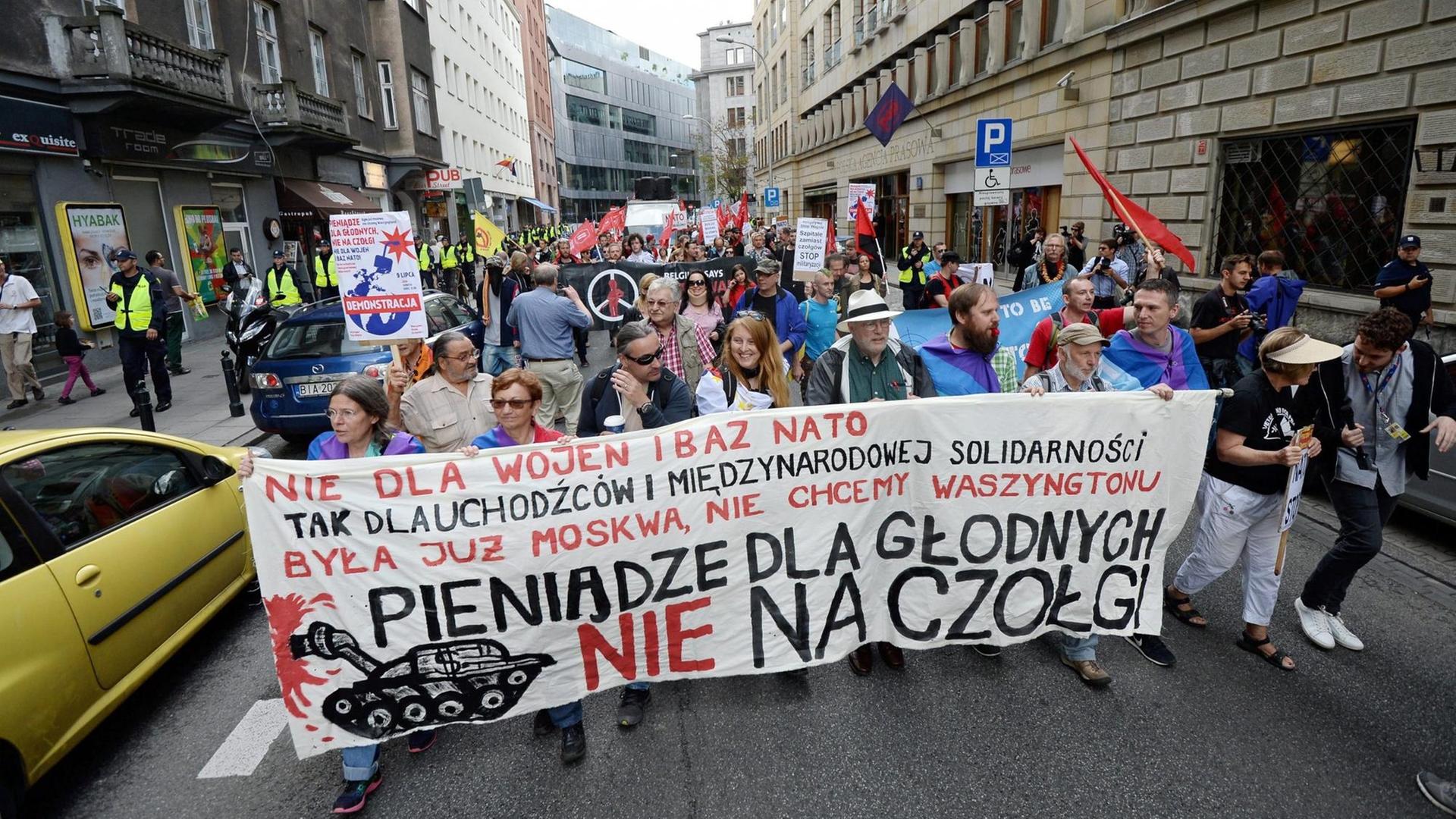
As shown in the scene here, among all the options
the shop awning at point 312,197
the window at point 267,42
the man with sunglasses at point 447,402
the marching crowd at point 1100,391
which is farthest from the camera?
the shop awning at point 312,197

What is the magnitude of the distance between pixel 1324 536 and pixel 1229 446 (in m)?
2.70

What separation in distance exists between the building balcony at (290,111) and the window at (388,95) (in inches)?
335

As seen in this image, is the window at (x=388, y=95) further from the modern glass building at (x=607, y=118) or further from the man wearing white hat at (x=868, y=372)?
the modern glass building at (x=607, y=118)

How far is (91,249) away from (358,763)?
48.1ft

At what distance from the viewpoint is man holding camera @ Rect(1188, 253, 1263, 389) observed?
7.04 m

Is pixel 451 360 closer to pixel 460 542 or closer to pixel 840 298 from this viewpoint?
pixel 460 542

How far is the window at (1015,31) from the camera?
64.5ft

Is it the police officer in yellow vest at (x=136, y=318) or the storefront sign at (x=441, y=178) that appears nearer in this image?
the police officer in yellow vest at (x=136, y=318)

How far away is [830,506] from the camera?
3697 millimetres

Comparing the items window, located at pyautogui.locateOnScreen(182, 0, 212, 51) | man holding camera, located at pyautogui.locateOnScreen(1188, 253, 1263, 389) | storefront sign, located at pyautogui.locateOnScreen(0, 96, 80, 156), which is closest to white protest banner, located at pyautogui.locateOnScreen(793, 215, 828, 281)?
man holding camera, located at pyautogui.locateOnScreen(1188, 253, 1263, 389)

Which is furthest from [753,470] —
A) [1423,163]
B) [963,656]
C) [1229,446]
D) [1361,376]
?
[1423,163]

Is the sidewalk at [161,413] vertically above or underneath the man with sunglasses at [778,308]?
underneath

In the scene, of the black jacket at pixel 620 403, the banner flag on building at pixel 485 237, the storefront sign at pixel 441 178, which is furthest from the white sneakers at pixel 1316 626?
the storefront sign at pixel 441 178

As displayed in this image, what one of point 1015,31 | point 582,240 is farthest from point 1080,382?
point 1015,31
